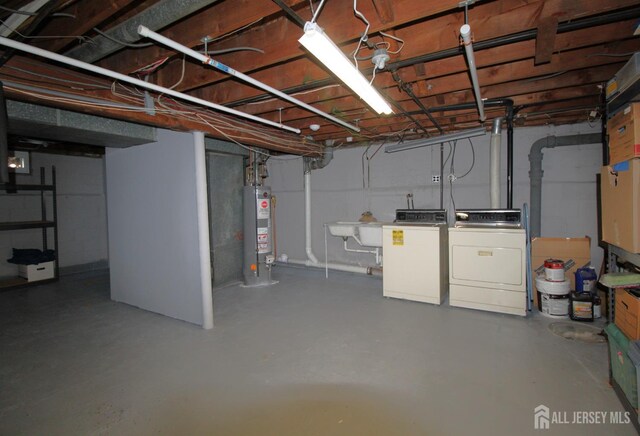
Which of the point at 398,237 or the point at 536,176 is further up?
the point at 536,176

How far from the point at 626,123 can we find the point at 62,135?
14.7 ft

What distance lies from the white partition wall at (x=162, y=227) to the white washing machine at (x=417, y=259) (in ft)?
7.17

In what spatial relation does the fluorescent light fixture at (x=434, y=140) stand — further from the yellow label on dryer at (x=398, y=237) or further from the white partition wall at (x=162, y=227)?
the white partition wall at (x=162, y=227)

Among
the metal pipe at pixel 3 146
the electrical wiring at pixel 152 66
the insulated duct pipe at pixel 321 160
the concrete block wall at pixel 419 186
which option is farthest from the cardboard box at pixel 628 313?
the insulated duct pipe at pixel 321 160

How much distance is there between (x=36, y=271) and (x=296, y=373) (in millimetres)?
4936

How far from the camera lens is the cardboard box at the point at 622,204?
1.78m

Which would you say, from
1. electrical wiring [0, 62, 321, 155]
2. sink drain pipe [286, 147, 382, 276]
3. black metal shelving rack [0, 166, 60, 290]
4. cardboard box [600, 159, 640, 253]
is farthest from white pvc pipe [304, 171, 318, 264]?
black metal shelving rack [0, 166, 60, 290]

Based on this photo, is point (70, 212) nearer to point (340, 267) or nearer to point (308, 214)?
point (308, 214)

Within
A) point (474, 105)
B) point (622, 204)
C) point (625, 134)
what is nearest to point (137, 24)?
point (474, 105)

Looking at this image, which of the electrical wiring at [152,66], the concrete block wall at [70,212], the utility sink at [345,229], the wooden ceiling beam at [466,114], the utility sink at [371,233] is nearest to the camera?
the electrical wiring at [152,66]

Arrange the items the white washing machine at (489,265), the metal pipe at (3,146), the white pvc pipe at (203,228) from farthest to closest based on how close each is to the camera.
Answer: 1. the white washing machine at (489,265)
2. the white pvc pipe at (203,228)
3. the metal pipe at (3,146)

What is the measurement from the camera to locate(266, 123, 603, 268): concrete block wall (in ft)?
12.3

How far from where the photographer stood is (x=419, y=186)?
15.0 feet

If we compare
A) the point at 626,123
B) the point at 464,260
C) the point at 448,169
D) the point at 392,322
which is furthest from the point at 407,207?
the point at 626,123
